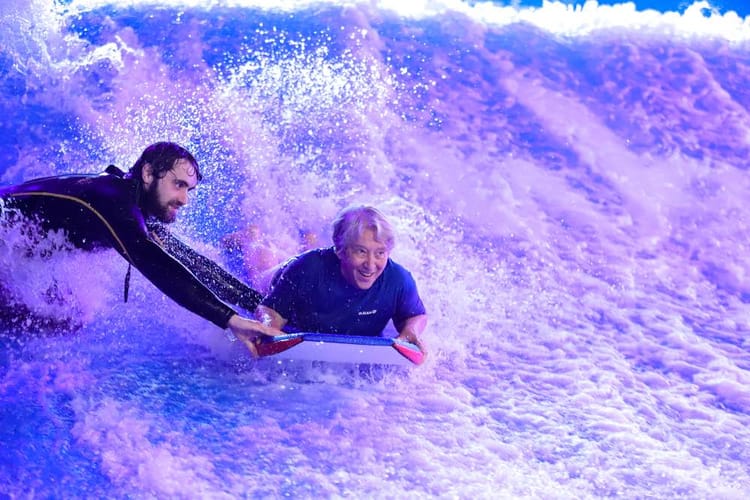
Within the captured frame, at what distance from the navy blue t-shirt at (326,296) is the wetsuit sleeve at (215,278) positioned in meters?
0.38

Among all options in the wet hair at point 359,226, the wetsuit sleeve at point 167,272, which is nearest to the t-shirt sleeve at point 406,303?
the wet hair at point 359,226

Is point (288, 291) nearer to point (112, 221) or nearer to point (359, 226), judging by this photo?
point (359, 226)

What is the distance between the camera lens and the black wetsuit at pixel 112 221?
10.4 feet

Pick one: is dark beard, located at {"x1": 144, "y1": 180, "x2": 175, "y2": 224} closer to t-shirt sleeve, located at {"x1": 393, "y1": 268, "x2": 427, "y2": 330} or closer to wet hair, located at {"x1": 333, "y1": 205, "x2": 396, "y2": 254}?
wet hair, located at {"x1": 333, "y1": 205, "x2": 396, "y2": 254}

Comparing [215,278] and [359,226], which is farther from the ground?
[359,226]

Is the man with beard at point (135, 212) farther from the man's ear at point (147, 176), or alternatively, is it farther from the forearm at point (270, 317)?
the forearm at point (270, 317)

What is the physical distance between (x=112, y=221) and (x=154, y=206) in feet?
0.96

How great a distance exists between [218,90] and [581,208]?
150 inches

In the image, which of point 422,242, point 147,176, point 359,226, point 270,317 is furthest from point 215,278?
point 422,242

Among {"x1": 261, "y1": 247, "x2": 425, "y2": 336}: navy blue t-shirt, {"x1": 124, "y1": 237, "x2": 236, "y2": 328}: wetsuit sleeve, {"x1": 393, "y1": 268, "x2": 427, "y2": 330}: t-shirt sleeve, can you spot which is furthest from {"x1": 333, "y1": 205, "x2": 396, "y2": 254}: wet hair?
{"x1": 124, "y1": 237, "x2": 236, "y2": 328}: wetsuit sleeve

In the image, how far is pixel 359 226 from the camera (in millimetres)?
3389

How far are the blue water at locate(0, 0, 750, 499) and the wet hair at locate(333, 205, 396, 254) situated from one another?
70 centimetres

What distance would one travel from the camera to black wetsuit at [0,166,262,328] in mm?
3170

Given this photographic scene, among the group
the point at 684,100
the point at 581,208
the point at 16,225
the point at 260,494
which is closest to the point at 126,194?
the point at 16,225
